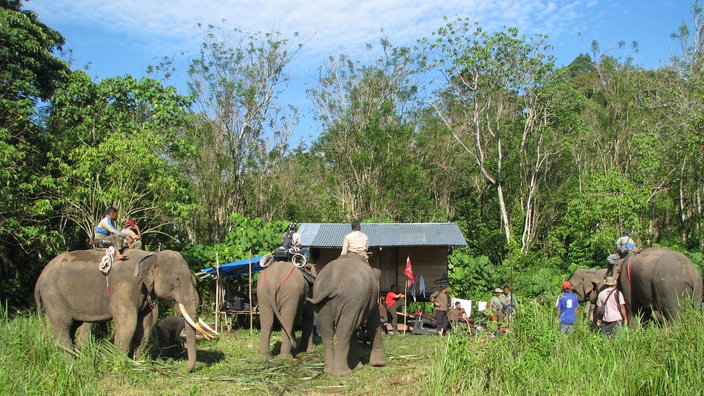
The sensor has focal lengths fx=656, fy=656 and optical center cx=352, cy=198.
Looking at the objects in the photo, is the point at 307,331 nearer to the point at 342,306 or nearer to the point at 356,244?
the point at 356,244

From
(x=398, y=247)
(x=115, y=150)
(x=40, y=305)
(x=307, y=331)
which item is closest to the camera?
(x=40, y=305)

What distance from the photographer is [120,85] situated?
20.3 meters

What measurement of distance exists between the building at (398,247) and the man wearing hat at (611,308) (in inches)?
250

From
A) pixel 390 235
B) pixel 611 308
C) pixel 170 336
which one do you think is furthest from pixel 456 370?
pixel 390 235

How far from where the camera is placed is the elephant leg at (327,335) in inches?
393

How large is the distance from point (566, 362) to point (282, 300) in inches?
215

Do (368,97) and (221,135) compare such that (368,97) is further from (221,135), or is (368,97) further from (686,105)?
(686,105)

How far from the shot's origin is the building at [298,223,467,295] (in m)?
18.3

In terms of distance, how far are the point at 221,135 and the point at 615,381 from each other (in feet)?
85.7

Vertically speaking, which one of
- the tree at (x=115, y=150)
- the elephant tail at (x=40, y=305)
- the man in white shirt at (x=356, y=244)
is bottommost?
the elephant tail at (x=40, y=305)

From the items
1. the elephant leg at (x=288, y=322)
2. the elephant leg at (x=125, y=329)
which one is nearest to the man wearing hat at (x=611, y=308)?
the elephant leg at (x=288, y=322)

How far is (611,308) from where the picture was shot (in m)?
11.6

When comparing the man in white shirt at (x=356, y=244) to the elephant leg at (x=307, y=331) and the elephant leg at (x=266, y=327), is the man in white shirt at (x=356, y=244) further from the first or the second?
the elephant leg at (x=307, y=331)

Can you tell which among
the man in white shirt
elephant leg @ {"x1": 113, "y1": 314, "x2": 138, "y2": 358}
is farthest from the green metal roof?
elephant leg @ {"x1": 113, "y1": 314, "x2": 138, "y2": 358}
